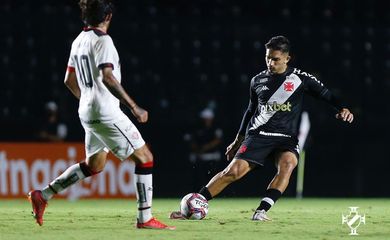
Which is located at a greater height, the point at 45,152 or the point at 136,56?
the point at 136,56

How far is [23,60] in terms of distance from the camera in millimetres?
18969

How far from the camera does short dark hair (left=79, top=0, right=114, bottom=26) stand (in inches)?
317

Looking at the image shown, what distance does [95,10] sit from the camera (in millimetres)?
8094

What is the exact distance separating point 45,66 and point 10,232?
11481mm

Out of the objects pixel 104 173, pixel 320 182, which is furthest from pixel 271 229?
pixel 320 182

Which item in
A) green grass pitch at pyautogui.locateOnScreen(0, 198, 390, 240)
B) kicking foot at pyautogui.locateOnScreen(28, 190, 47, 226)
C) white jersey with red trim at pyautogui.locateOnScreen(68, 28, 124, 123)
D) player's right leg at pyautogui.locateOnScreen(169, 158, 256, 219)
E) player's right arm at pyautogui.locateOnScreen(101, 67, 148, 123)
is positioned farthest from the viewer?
player's right leg at pyautogui.locateOnScreen(169, 158, 256, 219)

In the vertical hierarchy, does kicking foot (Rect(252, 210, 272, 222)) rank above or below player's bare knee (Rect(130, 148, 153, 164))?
below

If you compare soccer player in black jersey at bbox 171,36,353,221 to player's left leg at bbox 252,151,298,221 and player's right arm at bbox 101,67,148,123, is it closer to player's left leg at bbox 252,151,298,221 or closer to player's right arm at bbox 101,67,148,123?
player's left leg at bbox 252,151,298,221

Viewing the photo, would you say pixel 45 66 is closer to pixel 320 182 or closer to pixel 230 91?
pixel 230 91

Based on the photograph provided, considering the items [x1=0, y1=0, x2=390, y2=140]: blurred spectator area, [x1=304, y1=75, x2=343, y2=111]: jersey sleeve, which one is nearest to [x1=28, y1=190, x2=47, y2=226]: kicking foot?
[x1=304, y1=75, x2=343, y2=111]: jersey sleeve

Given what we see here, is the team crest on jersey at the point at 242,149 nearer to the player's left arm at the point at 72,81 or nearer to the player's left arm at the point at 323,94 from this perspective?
the player's left arm at the point at 323,94

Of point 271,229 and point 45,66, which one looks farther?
point 45,66

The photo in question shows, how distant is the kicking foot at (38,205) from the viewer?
845 centimetres

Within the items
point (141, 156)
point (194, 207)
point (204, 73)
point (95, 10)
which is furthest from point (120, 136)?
point (204, 73)
